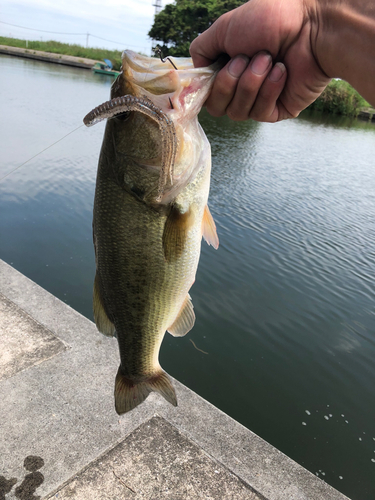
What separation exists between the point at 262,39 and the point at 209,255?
6915mm

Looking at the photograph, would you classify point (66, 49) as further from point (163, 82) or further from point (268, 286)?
point (163, 82)

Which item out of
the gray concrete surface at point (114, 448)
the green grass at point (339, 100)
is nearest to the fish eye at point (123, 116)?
the gray concrete surface at point (114, 448)

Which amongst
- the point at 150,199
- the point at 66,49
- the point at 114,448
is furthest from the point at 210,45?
the point at 66,49

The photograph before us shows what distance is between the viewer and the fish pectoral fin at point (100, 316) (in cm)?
193

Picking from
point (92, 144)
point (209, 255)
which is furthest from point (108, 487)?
point (92, 144)

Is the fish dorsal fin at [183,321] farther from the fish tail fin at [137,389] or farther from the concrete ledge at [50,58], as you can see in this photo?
the concrete ledge at [50,58]

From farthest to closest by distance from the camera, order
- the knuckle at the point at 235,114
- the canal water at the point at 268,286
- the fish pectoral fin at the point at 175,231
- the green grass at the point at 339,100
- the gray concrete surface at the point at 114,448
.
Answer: the green grass at the point at 339,100, the canal water at the point at 268,286, the gray concrete surface at the point at 114,448, the knuckle at the point at 235,114, the fish pectoral fin at the point at 175,231

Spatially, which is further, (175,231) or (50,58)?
(50,58)

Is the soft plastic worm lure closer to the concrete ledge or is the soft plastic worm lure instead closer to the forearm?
the forearm

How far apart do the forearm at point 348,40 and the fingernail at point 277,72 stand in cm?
15

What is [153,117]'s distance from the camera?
1354mm

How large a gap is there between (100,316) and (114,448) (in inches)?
59.5

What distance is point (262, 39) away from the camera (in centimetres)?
162

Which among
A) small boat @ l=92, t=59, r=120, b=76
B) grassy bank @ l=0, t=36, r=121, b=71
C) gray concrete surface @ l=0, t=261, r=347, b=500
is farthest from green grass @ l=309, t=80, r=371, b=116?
gray concrete surface @ l=0, t=261, r=347, b=500
